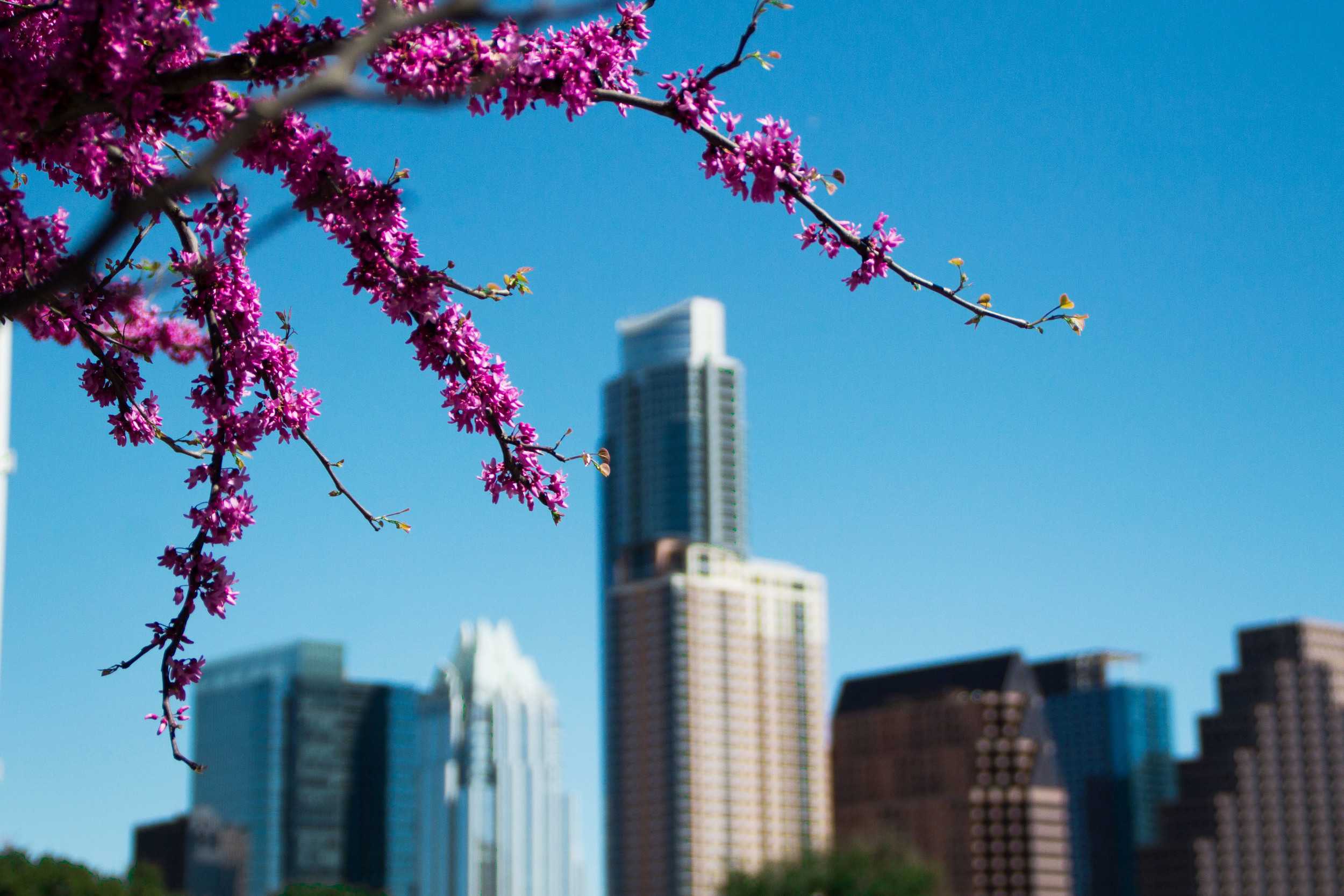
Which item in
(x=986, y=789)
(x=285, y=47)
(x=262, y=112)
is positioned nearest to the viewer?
(x=262, y=112)

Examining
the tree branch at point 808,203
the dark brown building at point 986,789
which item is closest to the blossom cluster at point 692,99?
the tree branch at point 808,203

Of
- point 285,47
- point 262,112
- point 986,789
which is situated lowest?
point 262,112

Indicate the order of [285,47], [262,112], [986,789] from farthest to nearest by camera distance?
[986,789] → [285,47] → [262,112]

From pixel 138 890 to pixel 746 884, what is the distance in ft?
200

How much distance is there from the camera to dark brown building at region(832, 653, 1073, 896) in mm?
189875

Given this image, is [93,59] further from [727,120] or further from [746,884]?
[746,884]

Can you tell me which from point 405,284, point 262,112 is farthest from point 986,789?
point 262,112

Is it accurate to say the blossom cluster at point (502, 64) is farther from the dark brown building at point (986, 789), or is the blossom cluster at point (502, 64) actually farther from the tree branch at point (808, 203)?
the dark brown building at point (986, 789)

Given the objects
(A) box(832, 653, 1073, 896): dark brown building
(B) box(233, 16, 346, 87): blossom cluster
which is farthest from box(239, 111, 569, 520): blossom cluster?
(A) box(832, 653, 1073, 896): dark brown building

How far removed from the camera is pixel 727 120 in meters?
6.45

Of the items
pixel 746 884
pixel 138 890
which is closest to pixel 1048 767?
pixel 746 884

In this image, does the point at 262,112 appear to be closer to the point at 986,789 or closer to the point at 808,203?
the point at 808,203

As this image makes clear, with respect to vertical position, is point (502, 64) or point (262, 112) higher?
point (502, 64)

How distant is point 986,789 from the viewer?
625ft
